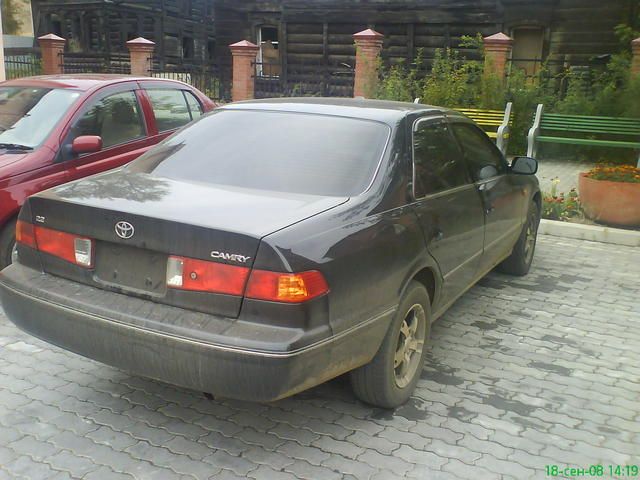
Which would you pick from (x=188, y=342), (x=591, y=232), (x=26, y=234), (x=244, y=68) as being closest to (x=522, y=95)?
(x=591, y=232)

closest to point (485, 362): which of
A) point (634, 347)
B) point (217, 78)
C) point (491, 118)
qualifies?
point (634, 347)

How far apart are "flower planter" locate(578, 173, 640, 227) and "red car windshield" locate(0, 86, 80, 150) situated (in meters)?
6.05

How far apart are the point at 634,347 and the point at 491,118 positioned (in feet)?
26.6

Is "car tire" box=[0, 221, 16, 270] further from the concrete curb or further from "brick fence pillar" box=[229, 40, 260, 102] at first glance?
"brick fence pillar" box=[229, 40, 260, 102]

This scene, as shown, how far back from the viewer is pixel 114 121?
601 centimetres

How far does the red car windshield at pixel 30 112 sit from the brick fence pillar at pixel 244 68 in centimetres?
1180

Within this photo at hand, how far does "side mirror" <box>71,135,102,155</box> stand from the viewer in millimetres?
5344

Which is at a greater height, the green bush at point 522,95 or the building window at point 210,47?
the building window at point 210,47

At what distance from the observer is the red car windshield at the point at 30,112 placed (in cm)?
541

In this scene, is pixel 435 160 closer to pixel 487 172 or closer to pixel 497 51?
pixel 487 172

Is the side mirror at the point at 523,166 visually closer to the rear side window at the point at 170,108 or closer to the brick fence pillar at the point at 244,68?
the rear side window at the point at 170,108

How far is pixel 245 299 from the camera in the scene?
9.03ft

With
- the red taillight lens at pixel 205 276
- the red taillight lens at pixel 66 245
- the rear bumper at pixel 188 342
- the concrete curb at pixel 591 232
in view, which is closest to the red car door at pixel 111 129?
the red taillight lens at pixel 66 245

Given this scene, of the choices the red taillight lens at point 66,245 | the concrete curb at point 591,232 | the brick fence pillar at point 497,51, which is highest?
the brick fence pillar at point 497,51
